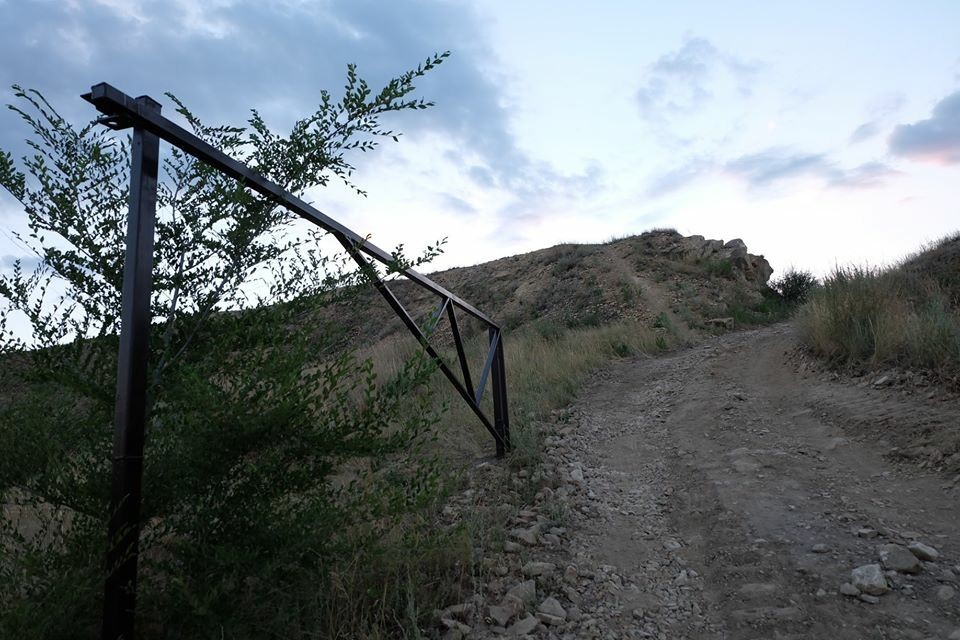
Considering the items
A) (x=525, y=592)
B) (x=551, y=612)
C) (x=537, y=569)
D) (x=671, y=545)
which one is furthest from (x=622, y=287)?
(x=551, y=612)

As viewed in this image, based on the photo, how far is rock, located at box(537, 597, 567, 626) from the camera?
3352 mm

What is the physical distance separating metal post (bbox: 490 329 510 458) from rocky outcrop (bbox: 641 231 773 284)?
1352cm

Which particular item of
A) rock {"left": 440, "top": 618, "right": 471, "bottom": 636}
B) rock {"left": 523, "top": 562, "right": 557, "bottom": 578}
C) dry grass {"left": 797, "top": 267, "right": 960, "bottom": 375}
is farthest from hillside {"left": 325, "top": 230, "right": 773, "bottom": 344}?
rock {"left": 440, "top": 618, "right": 471, "bottom": 636}

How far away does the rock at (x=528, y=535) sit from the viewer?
4.23m

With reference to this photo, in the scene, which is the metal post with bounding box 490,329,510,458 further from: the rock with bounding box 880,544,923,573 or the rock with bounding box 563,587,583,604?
the rock with bounding box 880,544,923,573

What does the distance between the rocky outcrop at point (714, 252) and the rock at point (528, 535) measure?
1566cm

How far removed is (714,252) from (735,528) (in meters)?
16.2

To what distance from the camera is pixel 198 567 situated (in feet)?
8.52

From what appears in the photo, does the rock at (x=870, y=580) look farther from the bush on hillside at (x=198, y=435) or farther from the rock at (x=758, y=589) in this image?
the bush on hillside at (x=198, y=435)

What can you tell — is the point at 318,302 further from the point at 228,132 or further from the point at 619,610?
the point at 619,610

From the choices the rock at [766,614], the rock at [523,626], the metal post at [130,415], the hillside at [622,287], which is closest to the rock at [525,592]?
the rock at [523,626]

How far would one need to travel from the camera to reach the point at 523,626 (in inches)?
129

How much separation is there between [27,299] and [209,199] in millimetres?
925

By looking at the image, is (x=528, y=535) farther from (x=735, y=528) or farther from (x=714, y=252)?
(x=714, y=252)
